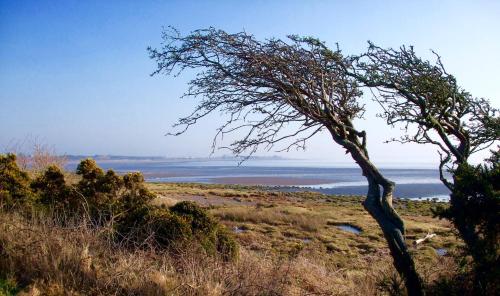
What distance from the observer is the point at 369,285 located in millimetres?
7785

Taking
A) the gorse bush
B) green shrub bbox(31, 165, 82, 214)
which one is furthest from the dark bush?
green shrub bbox(31, 165, 82, 214)

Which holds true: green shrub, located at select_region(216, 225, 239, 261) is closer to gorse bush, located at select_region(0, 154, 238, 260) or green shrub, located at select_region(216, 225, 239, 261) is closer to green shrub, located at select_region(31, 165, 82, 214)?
gorse bush, located at select_region(0, 154, 238, 260)

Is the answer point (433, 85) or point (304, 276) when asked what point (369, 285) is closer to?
point (304, 276)

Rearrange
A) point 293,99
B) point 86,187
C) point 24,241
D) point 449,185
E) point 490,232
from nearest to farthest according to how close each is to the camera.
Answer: point 490,232, point 449,185, point 24,241, point 293,99, point 86,187

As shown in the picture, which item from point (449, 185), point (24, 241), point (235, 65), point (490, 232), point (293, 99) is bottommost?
point (24, 241)

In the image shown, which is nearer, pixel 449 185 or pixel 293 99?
pixel 449 185

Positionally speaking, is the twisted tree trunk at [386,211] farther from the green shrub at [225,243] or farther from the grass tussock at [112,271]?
the green shrub at [225,243]

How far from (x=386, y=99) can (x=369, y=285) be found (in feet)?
10.2

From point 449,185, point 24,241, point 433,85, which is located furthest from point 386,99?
point 24,241

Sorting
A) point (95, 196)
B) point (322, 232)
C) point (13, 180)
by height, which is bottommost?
point (322, 232)

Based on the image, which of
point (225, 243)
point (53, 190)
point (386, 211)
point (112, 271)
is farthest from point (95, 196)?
point (386, 211)

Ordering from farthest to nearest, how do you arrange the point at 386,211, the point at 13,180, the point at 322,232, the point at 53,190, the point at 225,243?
the point at 322,232 → the point at 53,190 → the point at 13,180 → the point at 225,243 → the point at 386,211

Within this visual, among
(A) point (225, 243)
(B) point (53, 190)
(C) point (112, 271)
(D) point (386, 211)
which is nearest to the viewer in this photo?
(C) point (112, 271)

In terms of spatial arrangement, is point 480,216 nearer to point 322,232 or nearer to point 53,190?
point 53,190
